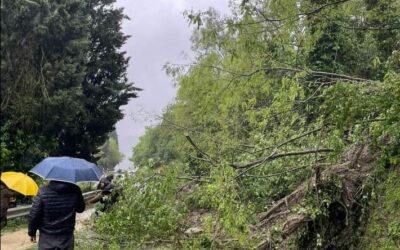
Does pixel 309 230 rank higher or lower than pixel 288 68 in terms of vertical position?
lower

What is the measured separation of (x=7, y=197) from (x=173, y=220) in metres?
2.46

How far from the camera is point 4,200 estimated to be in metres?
2.07

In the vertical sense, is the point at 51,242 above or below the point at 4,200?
below

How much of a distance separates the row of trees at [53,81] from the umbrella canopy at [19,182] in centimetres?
4

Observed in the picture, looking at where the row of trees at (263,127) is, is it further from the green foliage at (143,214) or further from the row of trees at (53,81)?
the row of trees at (53,81)

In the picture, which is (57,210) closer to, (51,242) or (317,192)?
(51,242)

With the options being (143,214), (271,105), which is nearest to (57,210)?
(143,214)

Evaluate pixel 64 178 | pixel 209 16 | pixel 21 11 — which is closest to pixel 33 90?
pixel 21 11

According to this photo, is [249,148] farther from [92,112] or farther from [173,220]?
[92,112]

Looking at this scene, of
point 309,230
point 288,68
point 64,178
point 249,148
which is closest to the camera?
point 64,178

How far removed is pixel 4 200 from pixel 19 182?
11 centimetres

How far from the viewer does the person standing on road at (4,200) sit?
76.0 inches

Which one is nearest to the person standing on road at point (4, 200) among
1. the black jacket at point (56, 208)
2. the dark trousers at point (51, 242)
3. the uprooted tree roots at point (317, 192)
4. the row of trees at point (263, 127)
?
the black jacket at point (56, 208)

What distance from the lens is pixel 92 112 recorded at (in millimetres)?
2305
